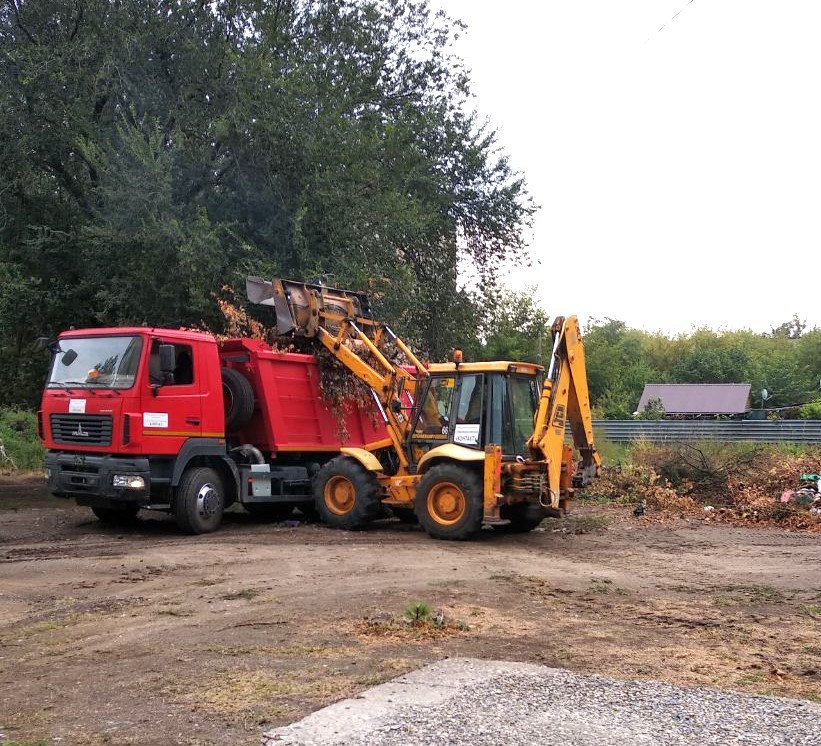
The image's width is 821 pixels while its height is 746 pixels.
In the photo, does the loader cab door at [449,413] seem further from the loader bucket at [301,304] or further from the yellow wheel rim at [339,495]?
the loader bucket at [301,304]

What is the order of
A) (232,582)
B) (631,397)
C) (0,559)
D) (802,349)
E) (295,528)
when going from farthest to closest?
(802,349) → (631,397) → (295,528) → (0,559) → (232,582)

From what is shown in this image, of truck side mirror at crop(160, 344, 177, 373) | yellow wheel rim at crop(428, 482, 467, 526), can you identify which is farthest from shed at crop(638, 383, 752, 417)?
truck side mirror at crop(160, 344, 177, 373)

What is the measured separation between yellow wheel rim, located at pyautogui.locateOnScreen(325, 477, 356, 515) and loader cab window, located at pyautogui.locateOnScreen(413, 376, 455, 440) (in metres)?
1.29

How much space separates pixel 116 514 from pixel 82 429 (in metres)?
2.02

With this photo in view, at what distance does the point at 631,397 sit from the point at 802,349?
25351 millimetres

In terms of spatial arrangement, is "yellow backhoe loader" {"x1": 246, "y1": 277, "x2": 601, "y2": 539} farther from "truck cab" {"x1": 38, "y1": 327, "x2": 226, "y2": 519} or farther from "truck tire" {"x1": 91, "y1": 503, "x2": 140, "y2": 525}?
"truck tire" {"x1": 91, "y1": 503, "x2": 140, "y2": 525}

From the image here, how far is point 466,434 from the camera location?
1307 cm

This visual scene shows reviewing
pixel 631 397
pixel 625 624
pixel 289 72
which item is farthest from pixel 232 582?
pixel 631 397

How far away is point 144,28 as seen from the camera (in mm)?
18484

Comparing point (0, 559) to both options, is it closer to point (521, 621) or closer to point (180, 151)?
point (521, 621)

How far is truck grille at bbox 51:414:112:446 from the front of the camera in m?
12.4

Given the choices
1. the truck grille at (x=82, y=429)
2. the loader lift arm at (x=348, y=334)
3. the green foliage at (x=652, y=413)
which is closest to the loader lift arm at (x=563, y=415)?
the loader lift arm at (x=348, y=334)

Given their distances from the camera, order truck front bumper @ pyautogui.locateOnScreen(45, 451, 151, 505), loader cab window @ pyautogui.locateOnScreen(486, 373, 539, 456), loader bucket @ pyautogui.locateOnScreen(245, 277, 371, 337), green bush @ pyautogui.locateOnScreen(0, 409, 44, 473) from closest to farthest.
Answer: truck front bumper @ pyautogui.locateOnScreen(45, 451, 151, 505)
loader cab window @ pyautogui.locateOnScreen(486, 373, 539, 456)
loader bucket @ pyautogui.locateOnScreen(245, 277, 371, 337)
green bush @ pyautogui.locateOnScreen(0, 409, 44, 473)

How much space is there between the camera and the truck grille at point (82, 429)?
1239 cm
